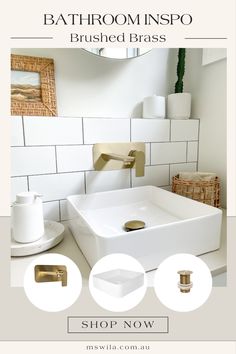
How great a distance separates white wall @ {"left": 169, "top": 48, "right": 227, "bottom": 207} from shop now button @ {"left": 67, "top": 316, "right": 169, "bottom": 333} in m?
0.56

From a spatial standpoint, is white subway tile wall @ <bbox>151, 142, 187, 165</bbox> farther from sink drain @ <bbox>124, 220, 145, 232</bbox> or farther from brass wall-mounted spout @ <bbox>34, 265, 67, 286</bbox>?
brass wall-mounted spout @ <bbox>34, 265, 67, 286</bbox>

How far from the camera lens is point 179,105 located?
2.83ft

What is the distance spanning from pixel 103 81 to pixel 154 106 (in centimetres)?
20

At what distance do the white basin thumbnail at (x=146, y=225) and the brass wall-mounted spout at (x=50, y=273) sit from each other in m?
0.07

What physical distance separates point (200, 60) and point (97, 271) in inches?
32.6

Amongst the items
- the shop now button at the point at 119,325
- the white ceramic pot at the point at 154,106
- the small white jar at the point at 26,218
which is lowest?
the shop now button at the point at 119,325

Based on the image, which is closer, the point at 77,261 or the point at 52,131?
the point at 77,261

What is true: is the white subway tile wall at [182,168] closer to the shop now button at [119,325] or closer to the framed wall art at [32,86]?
the framed wall art at [32,86]

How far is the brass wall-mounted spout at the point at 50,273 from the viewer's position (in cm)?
43

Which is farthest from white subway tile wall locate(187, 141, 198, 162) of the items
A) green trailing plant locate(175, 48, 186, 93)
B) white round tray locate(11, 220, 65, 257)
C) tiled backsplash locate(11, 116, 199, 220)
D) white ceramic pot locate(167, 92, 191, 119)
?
white round tray locate(11, 220, 65, 257)

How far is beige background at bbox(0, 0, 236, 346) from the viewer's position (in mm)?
395

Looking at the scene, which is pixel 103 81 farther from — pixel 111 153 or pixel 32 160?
pixel 32 160

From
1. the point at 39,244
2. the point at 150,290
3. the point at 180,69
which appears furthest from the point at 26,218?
the point at 180,69
